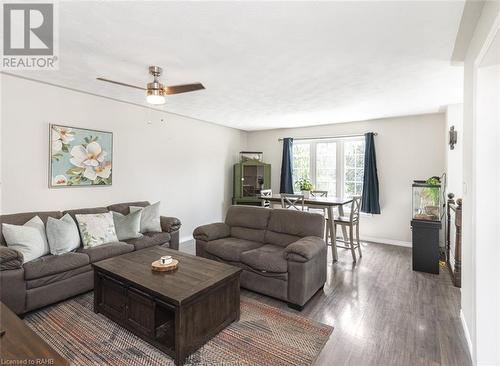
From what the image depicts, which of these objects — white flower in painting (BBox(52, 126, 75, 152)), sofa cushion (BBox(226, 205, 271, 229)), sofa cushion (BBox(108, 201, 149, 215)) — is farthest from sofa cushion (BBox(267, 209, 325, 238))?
white flower in painting (BBox(52, 126, 75, 152))

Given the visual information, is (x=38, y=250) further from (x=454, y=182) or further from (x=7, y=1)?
(x=454, y=182)

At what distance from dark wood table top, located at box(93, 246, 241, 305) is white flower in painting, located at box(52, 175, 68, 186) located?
1587mm

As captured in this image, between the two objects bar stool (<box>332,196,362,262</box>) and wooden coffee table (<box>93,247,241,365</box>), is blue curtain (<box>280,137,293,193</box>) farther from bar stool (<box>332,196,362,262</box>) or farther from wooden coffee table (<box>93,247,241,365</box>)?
wooden coffee table (<box>93,247,241,365</box>)

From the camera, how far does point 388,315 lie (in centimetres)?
258

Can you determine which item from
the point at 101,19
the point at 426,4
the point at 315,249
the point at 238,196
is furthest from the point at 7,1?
the point at 238,196

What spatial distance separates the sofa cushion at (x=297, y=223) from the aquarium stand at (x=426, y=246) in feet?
5.16

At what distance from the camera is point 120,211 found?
3891 mm

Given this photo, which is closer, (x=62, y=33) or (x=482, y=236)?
(x=482, y=236)

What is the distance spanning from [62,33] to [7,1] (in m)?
0.38

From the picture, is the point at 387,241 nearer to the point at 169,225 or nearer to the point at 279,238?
the point at 279,238

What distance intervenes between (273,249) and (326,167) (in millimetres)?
3411

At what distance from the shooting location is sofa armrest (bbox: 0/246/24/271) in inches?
91.6

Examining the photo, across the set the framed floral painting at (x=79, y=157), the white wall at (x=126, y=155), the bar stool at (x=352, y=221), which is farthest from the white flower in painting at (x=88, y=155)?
the bar stool at (x=352, y=221)

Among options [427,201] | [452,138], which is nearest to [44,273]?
[427,201]
